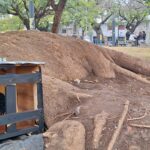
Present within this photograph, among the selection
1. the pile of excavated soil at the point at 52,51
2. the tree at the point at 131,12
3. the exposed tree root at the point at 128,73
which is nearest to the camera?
the pile of excavated soil at the point at 52,51

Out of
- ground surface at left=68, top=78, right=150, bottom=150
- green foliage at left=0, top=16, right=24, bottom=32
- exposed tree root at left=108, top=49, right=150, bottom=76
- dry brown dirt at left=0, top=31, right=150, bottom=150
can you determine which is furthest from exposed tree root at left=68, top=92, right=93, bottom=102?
green foliage at left=0, top=16, right=24, bottom=32

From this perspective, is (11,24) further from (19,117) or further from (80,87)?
(19,117)

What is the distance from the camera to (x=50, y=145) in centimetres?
496

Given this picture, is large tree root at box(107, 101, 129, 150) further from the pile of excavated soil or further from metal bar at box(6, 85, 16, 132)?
the pile of excavated soil

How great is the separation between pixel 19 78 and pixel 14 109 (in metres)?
0.40

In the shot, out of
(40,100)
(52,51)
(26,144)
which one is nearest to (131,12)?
(52,51)

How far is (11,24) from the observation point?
101ft

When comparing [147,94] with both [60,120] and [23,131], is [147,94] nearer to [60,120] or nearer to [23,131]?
[60,120]

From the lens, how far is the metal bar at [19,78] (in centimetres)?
498

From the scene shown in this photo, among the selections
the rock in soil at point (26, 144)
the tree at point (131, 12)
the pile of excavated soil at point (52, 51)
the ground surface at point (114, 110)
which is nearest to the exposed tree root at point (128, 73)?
the pile of excavated soil at point (52, 51)

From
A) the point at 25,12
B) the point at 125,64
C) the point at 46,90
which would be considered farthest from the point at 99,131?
the point at 25,12

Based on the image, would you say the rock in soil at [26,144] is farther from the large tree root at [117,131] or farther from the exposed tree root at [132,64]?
the exposed tree root at [132,64]

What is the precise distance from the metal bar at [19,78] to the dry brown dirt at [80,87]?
2.70 feet

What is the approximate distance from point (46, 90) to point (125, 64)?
4.25 m
